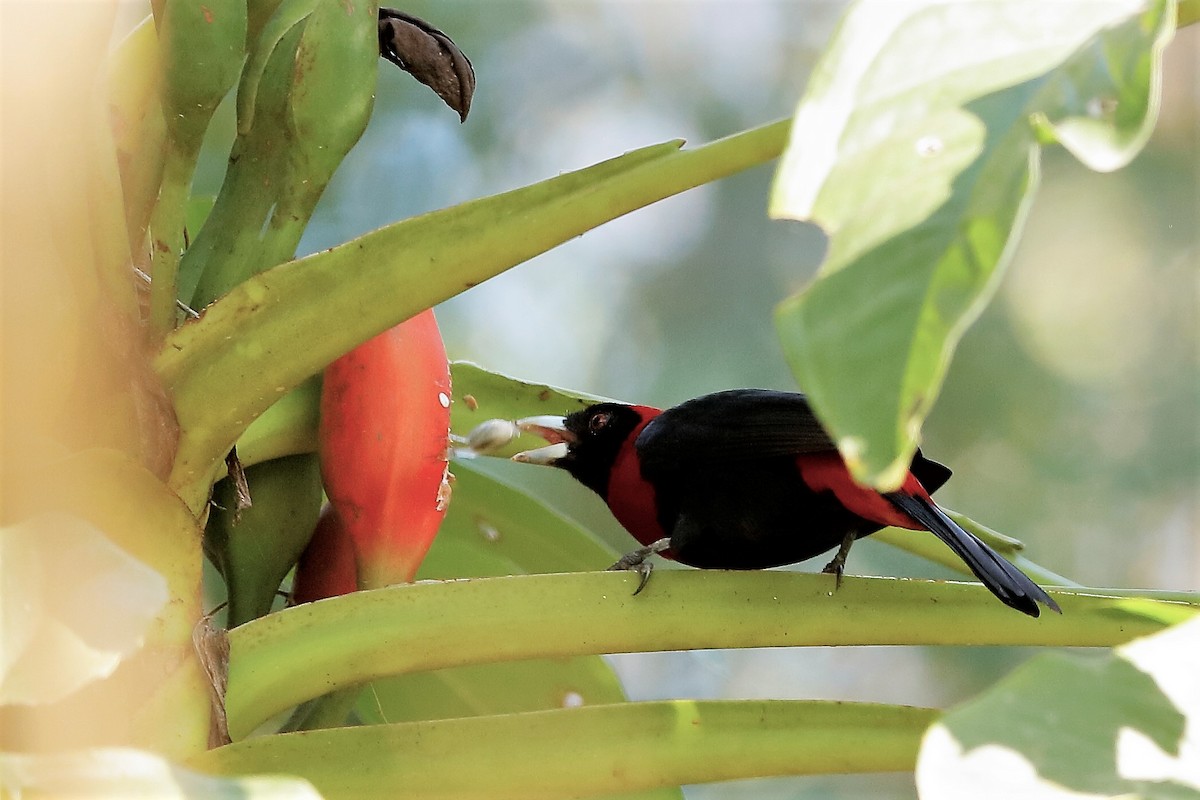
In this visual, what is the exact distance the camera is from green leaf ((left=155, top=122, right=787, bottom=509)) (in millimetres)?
603

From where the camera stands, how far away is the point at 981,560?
2.62ft

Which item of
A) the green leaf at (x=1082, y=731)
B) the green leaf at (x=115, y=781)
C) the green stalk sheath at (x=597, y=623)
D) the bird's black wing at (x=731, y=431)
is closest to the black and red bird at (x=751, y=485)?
the bird's black wing at (x=731, y=431)

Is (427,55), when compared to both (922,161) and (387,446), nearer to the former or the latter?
(387,446)

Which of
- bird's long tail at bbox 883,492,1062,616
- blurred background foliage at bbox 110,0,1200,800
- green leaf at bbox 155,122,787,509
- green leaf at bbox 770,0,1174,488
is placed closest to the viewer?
green leaf at bbox 770,0,1174,488

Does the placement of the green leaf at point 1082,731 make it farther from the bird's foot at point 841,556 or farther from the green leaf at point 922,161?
the bird's foot at point 841,556

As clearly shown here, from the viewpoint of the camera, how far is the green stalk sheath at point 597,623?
25.3 inches

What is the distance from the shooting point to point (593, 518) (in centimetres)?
219

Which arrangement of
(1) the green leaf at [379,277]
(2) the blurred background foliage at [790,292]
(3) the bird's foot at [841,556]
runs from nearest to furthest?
(1) the green leaf at [379,277], (3) the bird's foot at [841,556], (2) the blurred background foliage at [790,292]

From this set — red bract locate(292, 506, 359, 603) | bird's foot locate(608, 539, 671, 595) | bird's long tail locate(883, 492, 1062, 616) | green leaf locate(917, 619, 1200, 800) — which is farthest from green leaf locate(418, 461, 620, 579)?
green leaf locate(917, 619, 1200, 800)

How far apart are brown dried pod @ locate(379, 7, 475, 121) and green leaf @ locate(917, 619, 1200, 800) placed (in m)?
0.52

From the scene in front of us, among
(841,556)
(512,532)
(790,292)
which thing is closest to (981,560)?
(841,556)

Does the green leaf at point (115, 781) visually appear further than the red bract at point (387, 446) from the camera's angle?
No

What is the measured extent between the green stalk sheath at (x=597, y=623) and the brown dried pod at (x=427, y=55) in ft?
1.08

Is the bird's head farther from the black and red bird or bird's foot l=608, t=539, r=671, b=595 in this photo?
bird's foot l=608, t=539, r=671, b=595
